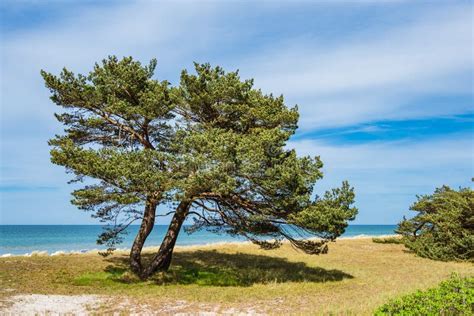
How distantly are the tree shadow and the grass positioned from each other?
0.16 ft

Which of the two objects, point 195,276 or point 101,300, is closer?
point 101,300

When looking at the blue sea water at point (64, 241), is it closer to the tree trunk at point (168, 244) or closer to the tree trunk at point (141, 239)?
the tree trunk at point (168, 244)

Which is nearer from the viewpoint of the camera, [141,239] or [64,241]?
[141,239]

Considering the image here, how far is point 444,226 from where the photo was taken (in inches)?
1238

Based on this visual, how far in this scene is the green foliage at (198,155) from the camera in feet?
56.5

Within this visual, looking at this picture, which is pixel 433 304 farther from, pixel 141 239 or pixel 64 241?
pixel 64 241

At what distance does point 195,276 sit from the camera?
21.9 meters

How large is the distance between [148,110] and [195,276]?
30.5ft

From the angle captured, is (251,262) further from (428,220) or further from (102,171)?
(428,220)

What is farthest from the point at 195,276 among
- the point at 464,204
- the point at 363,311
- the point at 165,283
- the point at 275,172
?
the point at 464,204

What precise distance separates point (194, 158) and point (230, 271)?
886 centimetres

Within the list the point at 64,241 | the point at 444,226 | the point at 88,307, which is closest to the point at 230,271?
the point at 88,307

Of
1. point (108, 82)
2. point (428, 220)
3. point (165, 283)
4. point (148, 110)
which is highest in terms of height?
point (108, 82)

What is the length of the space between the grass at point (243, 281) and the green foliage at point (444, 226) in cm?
180
